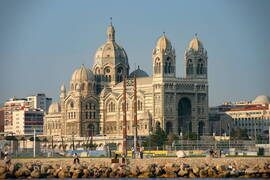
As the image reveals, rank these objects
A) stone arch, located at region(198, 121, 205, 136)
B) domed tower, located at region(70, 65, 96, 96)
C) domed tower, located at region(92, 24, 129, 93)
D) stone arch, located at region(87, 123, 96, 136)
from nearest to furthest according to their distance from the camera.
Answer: stone arch, located at region(198, 121, 205, 136), stone arch, located at region(87, 123, 96, 136), domed tower, located at region(70, 65, 96, 96), domed tower, located at region(92, 24, 129, 93)

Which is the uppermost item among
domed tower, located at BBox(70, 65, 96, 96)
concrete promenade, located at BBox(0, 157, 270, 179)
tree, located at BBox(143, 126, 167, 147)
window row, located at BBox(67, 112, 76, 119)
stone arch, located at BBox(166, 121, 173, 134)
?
domed tower, located at BBox(70, 65, 96, 96)

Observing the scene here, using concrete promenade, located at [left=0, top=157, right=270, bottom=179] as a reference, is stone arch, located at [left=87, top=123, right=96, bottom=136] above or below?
above

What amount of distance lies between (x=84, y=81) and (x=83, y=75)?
1.61 meters

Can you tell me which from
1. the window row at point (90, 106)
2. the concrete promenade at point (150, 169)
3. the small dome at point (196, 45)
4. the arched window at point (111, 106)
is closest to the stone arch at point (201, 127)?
the small dome at point (196, 45)

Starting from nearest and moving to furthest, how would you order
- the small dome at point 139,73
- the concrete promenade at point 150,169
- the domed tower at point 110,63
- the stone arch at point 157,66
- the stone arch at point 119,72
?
the concrete promenade at point 150,169 → the stone arch at point 157,66 → the domed tower at point 110,63 → the stone arch at point 119,72 → the small dome at point 139,73

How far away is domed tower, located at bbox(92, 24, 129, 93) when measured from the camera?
196250 millimetres

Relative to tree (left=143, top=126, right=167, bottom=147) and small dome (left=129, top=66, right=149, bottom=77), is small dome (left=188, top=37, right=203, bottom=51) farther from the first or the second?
tree (left=143, top=126, right=167, bottom=147)

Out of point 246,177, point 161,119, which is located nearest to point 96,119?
point 161,119

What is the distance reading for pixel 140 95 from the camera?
18012 centimetres

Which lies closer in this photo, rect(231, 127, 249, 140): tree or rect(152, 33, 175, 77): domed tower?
rect(231, 127, 249, 140): tree

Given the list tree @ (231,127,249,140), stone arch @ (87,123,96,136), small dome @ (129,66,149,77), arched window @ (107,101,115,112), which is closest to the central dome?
small dome @ (129,66,149,77)

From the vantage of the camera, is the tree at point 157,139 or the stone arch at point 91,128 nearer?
the tree at point 157,139

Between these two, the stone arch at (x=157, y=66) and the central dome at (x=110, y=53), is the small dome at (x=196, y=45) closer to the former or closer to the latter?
the stone arch at (x=157, y=66)

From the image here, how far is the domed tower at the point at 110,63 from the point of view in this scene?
196250mm
